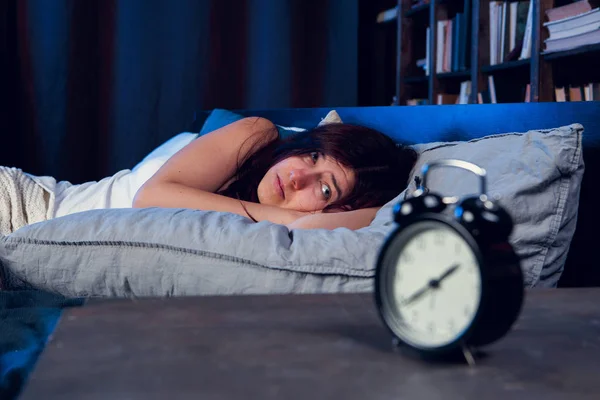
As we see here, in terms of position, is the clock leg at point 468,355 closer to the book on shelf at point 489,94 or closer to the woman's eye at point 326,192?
the woman's eye at point 326,192

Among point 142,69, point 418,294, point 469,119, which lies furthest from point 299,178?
point 142,69

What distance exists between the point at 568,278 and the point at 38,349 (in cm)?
101

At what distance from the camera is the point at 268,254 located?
0.95m

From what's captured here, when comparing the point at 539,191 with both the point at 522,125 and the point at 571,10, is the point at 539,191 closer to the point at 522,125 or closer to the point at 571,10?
the point at 522,125

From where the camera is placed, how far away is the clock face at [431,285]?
518 mm

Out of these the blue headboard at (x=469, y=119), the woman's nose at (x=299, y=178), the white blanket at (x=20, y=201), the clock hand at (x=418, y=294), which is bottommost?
the white blanket at (x=20, y=201)

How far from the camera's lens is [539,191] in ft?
3.76

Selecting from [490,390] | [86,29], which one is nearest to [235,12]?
[86,29]

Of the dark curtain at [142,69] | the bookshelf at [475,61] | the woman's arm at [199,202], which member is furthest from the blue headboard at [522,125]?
the dark curtain at [142,69]

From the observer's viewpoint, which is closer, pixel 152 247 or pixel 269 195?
pixel 152 247

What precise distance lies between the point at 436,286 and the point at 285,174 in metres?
1.07

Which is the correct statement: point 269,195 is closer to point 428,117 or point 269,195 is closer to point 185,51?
point 428,117

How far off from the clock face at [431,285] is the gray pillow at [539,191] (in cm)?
57

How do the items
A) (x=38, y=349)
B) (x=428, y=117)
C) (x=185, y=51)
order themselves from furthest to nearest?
1. (x=185, y=51)
2. (x=428, y=117)
3. (x=38, y=349)
